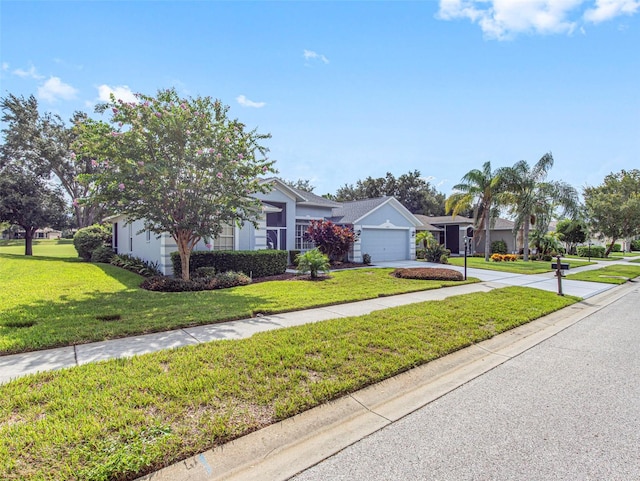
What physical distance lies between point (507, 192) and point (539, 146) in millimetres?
3706

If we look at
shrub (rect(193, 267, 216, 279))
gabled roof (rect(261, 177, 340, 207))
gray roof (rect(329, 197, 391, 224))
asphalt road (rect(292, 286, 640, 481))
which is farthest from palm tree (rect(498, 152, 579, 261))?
shrub (rect(193, 267, 216, 279))

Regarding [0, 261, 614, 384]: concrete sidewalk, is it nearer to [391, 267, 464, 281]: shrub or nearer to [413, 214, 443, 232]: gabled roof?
[391, 267, 464, 281]: shrub

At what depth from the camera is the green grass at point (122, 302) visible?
209 inches

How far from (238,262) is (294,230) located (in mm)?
5613

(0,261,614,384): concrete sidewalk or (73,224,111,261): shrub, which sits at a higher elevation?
(73,224,111,261): shrub

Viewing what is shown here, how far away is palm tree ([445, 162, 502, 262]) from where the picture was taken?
23.2 m

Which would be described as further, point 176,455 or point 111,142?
point 111,142

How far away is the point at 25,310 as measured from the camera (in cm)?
673

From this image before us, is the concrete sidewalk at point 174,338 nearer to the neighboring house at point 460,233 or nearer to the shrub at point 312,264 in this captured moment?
the shrub at point 312,264

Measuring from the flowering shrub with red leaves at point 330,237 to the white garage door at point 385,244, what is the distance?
96.2 inches

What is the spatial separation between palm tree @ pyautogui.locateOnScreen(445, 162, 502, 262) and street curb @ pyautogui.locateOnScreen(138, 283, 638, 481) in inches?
805

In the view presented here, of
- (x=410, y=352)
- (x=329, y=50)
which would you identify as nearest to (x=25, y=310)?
(x=410, y=352)

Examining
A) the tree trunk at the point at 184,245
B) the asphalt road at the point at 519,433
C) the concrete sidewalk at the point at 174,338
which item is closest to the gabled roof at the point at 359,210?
the tree trunk at the point at 184,245

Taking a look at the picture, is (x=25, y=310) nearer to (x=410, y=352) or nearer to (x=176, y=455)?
(x=176, y=455)
